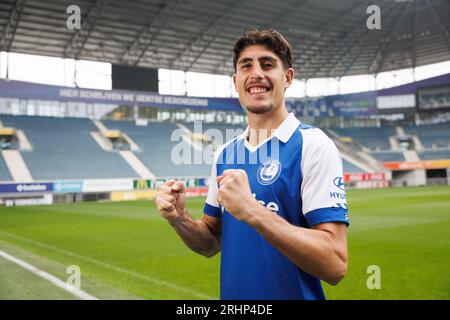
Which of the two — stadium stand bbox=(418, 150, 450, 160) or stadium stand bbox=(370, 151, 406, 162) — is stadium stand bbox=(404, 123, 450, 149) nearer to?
stadium stand bbox=(418, 150, 450, 160)

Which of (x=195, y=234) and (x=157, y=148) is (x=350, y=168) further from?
(x=195, y=234)

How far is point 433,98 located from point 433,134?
5.15 metres

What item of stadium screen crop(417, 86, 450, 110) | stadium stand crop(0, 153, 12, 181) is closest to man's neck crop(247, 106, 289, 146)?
stadium stand crop(0, 153, 12, 181)

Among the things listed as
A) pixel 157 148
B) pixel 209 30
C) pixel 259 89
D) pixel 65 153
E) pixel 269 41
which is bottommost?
pixel 259 89

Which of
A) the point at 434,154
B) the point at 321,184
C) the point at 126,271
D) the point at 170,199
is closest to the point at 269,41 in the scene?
the point at 321,184

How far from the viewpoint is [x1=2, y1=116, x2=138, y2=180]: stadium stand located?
3578cm

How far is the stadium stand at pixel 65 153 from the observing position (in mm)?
35781

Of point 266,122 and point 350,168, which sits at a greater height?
point 350,168

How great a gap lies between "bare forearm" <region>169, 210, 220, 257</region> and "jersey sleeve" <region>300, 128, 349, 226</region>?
791 millimetres

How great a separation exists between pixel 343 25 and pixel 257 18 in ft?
34.5

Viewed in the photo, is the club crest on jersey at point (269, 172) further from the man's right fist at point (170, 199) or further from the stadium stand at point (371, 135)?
the stadium stand at point (371, 135)

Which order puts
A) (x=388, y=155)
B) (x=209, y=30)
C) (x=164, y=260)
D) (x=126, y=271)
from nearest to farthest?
(x=126, y=271), (x=164, y=260), (x=209, y=30), (x=388, y=155)

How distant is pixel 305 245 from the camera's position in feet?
6.37

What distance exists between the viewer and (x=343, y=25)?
4303 cm
